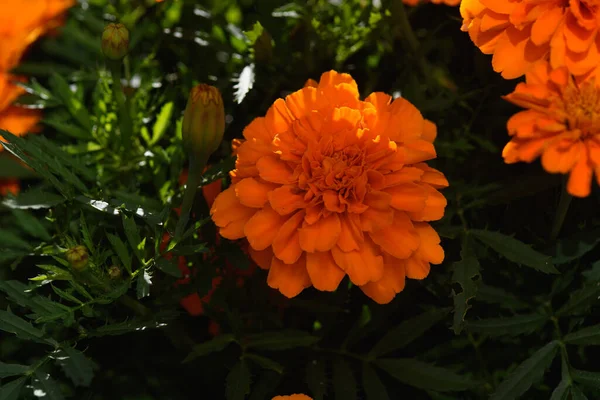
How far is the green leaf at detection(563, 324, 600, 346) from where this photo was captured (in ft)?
2.13

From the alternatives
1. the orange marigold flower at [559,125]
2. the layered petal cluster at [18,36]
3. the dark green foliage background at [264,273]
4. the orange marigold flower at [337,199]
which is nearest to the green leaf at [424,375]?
the dark green foliage background at [264,273]

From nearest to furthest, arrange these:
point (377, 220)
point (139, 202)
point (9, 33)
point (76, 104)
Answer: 1. point (377, 220)
2. point (139, 202)
3. point (76, 104)
4. point (9, 33)

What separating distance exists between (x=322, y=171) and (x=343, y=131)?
4 cm

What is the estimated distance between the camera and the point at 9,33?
1.01 metres

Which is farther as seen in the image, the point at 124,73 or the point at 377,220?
the point at 124,73

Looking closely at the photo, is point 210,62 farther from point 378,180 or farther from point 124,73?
point 378,180

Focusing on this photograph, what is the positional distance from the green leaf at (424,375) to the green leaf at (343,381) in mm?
33

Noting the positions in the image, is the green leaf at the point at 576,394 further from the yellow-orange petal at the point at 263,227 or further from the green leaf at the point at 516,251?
the yellow-orange petal at the point at 263,227

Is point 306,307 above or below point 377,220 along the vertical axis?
below

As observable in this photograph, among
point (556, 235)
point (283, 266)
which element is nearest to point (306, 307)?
point (283, 266)

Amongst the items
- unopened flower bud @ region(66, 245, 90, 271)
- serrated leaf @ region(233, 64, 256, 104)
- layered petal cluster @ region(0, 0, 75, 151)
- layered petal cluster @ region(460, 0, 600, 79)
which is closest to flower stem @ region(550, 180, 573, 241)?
layered petal cluster @ region(460, 0, 600, 79)

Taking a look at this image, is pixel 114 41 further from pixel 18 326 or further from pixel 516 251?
pixel 516 251

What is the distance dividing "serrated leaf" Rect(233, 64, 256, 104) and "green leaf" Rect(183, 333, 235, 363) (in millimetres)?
230

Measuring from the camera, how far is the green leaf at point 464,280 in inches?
23.8
